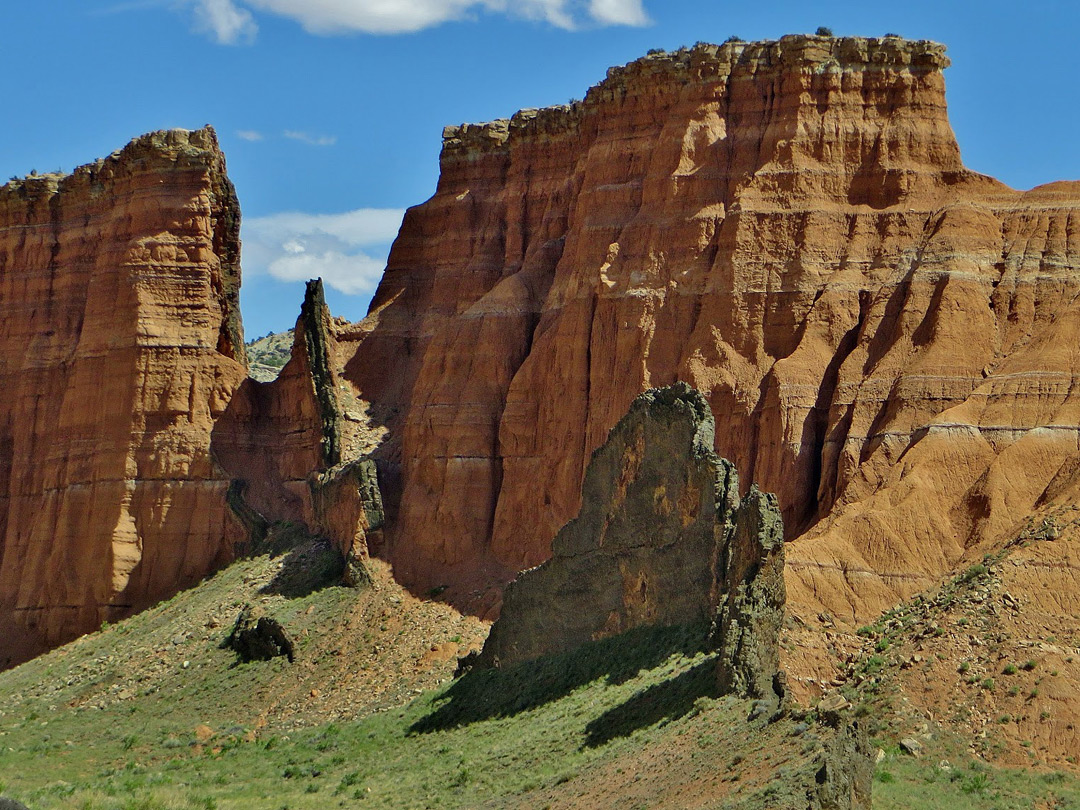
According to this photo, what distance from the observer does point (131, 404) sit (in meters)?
79.1

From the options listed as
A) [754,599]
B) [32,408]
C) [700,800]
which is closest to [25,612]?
[32,408]

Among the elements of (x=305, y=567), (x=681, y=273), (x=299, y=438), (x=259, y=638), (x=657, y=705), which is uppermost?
(x=681, y=273)

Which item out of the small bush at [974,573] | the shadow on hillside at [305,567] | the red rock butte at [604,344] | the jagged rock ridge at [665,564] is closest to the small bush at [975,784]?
the jagged rock ridge at [665,564]

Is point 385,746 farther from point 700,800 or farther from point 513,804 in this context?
point 700,800

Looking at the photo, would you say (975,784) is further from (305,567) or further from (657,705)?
(305,567)

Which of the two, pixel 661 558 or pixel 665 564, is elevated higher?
pixel 661 558

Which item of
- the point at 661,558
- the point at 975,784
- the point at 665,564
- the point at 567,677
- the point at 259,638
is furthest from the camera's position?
the point at 259,638

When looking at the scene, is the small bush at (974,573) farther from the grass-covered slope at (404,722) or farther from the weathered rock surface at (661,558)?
the weathered rock surface at (661,558)

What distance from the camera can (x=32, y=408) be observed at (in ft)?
277

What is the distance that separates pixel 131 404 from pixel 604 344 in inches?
738

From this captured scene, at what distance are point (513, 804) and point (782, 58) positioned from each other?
86.6ft

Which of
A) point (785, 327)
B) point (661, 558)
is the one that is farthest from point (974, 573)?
point (785, 327)

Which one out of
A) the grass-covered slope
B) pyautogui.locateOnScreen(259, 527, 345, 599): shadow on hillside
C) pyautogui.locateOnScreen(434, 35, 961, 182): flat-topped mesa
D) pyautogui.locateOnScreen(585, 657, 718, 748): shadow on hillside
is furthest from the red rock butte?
pyautogui.locateOnScreen(585, 657, 718, 748): shadow on hillside

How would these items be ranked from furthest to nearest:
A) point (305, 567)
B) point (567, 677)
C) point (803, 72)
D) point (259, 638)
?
point (305, 567) < point (259, 638) < point (803, 72) < point (567, 677)
